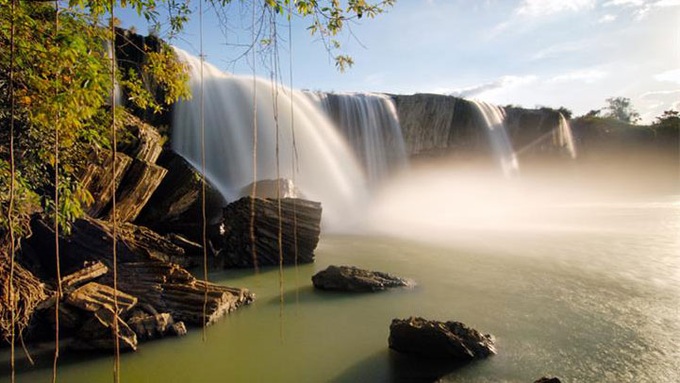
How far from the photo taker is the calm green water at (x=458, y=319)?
4.48 meters

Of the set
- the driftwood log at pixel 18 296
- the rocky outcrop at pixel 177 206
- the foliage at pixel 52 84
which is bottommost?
the driftwood log at pixel 18 296

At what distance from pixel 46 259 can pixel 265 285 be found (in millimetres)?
3597

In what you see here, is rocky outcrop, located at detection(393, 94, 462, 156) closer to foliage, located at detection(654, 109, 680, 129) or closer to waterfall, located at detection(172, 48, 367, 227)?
waterfall, located at detection(172, 48, 367, 227)

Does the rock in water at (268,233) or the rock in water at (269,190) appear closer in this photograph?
the rock in water at (268,233)

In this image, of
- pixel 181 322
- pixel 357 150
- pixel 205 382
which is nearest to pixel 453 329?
pixel 205 382

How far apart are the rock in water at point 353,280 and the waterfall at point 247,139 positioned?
7.83m

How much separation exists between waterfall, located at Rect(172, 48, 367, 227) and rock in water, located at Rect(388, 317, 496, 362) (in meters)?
10.7

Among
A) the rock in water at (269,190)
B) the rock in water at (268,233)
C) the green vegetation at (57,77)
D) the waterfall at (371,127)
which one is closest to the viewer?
the green vegetation at (57,77)

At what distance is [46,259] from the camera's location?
7039 mm

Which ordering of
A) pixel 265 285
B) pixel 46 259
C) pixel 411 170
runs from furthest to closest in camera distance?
pixel 411 170
pixel 265 285
pixel 46 259

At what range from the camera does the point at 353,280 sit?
7539 millimetres

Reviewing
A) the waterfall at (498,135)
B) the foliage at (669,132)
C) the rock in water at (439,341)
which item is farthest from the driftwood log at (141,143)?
the foliage at (669,132)

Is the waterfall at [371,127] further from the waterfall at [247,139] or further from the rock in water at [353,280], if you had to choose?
the rock in water at [353,280]

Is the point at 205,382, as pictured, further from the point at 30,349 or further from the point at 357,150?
the point at 357,150
